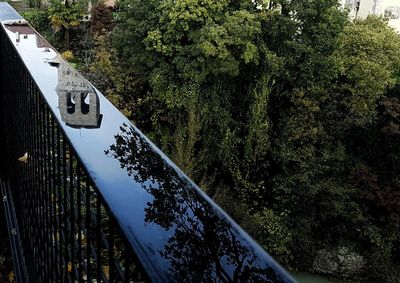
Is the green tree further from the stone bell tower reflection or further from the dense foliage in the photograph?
the stone bell tower reflection

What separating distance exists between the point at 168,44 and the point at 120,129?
1478 cm

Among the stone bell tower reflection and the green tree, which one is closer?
the stone bell tower reflection

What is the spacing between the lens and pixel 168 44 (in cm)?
1552

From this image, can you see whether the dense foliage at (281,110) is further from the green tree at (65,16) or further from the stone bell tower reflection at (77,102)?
the stone bell tower reflection at (77,102)

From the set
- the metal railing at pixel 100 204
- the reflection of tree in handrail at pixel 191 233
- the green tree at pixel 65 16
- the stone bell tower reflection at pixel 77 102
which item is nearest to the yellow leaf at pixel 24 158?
the metal railing at pixel 100 204

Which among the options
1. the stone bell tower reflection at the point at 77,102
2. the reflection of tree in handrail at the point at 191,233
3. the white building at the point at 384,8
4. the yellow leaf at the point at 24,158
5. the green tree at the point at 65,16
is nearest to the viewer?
the reflection of tree in handrail at the point at 191,233

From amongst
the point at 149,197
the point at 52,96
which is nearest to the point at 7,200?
the point at 52,96

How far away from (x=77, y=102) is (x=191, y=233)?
2.33ft

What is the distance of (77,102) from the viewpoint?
127 cm

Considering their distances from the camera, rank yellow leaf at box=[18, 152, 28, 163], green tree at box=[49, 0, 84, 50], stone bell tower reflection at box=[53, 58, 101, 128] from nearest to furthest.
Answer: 1. stone bell tower reflection at box=[53, 58, 101, 128]
2. yellow leaf at box=[18, 152, 28, 163]
3. green tree at box=[49, 0, 84, 50]

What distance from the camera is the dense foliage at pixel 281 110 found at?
1460cm

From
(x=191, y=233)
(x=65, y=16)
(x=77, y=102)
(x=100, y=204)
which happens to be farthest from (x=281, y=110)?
(x=191, y=233)

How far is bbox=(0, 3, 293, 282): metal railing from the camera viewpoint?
608 millimetres

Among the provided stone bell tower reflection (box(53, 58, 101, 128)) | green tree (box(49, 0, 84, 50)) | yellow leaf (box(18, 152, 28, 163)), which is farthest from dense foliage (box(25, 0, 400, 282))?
stone bell tower reflection (box(53, 58, 101, 128))
